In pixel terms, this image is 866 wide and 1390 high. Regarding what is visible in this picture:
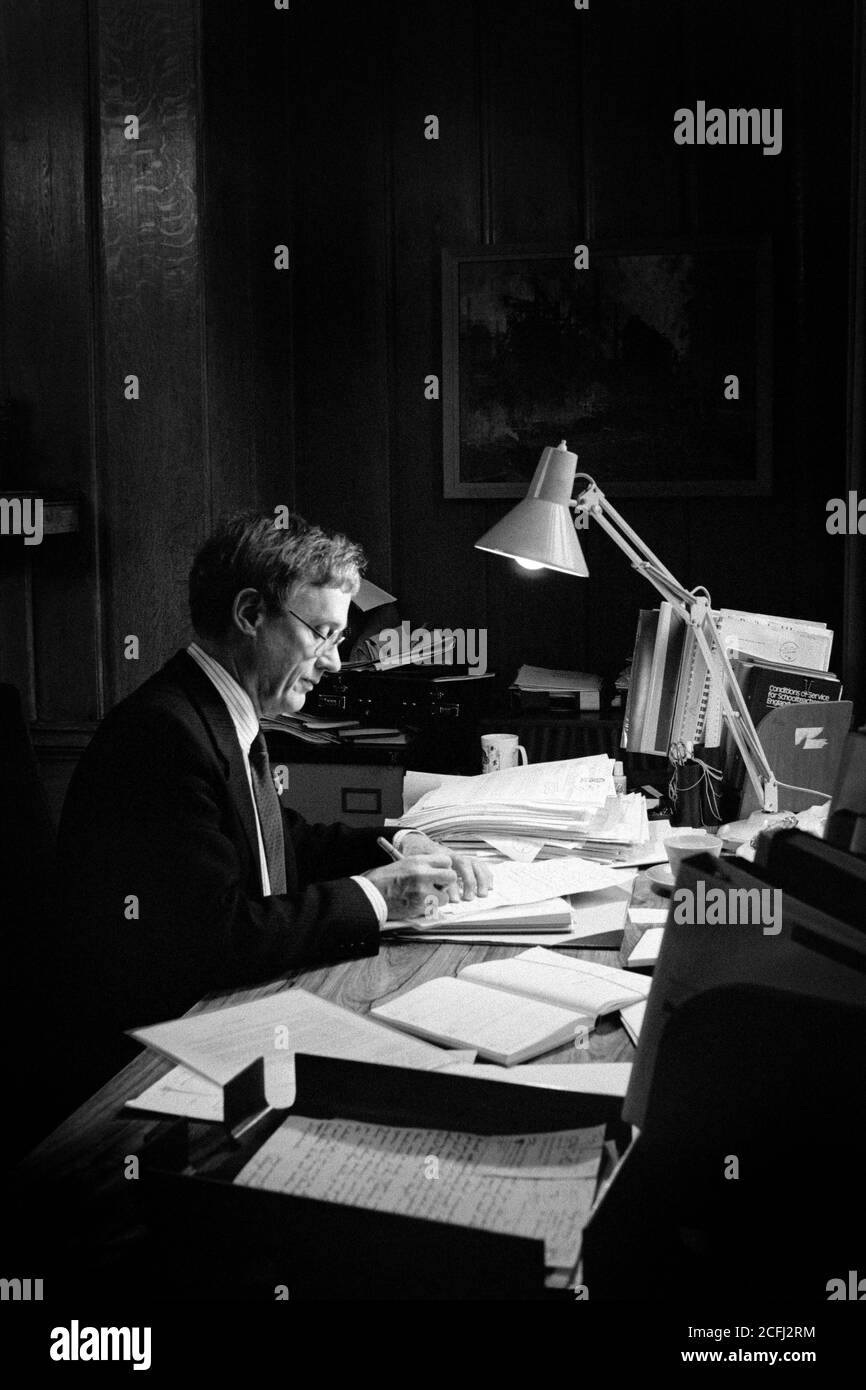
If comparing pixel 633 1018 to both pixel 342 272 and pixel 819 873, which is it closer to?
pixel 819 873

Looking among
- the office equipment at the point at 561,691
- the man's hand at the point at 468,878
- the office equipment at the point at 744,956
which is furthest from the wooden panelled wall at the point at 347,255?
the office equipment at the point at 744,956

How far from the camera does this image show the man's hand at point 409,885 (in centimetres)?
187

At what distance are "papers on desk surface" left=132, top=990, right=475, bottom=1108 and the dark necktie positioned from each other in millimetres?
538

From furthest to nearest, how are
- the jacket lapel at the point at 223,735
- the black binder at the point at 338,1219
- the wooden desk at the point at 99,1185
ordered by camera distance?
1. the jacket lapel at the point at 223,735
2. the wooden desk at the point at 99,1185
3. the black binder at the point at 338,1219

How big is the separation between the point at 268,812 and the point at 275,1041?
2.27ft

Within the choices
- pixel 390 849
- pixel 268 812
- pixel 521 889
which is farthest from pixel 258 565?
pixel 521 889

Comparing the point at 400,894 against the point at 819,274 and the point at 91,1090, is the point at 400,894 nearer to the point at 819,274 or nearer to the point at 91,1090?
the point at 91,1090

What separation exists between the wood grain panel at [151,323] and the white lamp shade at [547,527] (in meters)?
1.41

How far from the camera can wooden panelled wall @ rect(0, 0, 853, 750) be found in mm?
3479

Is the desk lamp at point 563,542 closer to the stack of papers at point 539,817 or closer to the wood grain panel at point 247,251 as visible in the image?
the stack of papers at point 539,817

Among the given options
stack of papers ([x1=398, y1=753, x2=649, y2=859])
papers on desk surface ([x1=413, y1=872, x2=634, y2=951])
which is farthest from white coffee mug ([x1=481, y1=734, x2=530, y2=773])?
papers on desk surface ([x1=413, y1=872, x2=634, y2=951])

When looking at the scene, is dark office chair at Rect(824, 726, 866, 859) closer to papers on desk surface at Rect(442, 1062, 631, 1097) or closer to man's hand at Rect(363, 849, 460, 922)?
papers on desk surface at Rect(442, 1062, 631, 1097)

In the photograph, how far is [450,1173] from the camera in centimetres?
109

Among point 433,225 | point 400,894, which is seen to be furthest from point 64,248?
point 400,894
